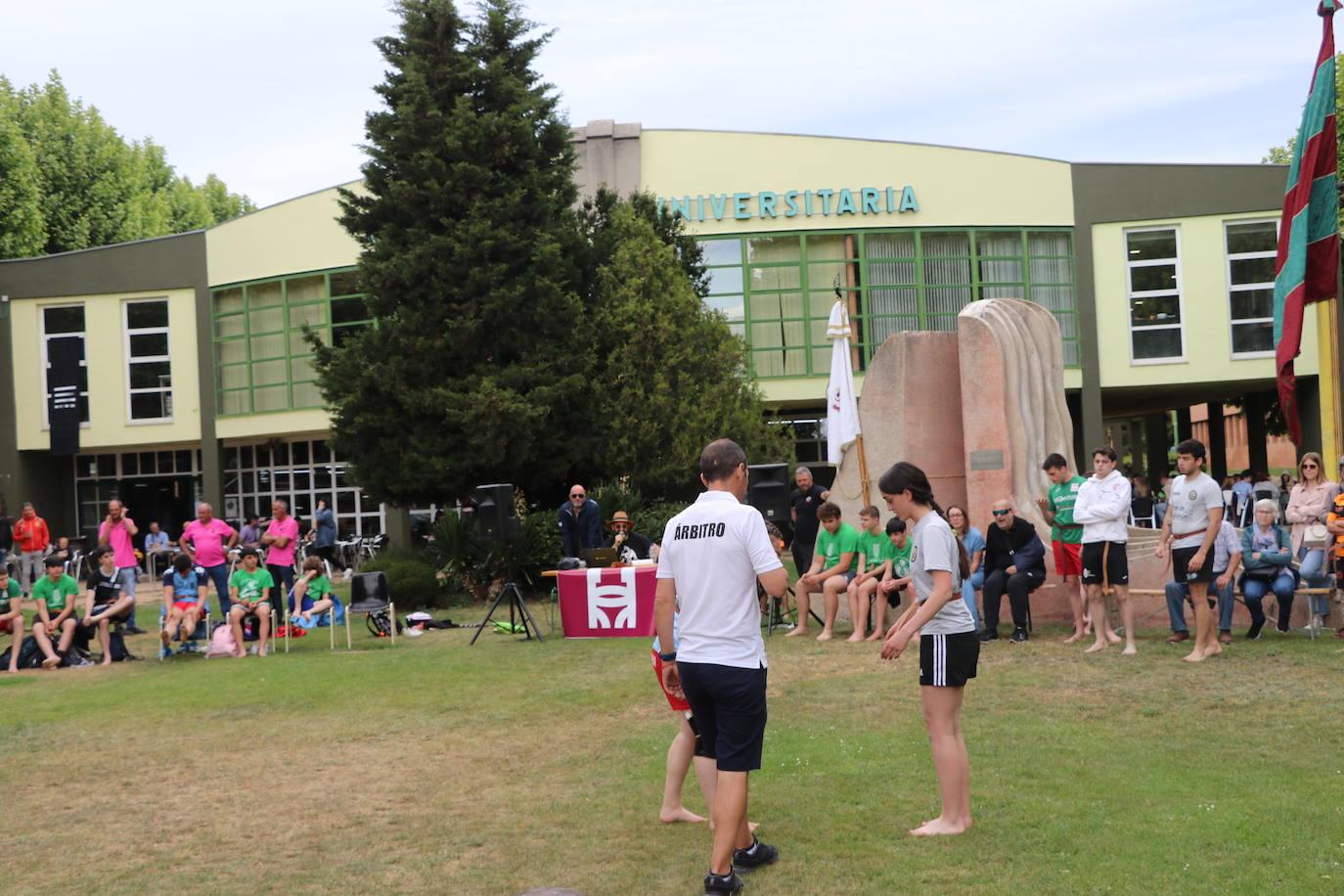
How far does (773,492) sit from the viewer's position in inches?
565

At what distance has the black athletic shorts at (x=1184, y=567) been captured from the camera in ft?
35.3

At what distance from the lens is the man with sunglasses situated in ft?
56.3

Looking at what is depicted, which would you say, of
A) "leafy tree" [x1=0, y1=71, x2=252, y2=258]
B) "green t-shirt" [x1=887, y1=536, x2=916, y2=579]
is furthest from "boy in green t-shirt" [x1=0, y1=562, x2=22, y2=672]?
"leafy tree" [x1=0, y1=71, x2=252, y2=258]

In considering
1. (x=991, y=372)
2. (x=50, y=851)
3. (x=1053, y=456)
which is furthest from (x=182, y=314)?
(x=50, y=851)

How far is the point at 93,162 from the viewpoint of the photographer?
38.9 m

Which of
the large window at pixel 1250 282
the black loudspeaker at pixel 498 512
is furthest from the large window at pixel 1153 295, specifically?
the black loudspeaker at pixel 498 512

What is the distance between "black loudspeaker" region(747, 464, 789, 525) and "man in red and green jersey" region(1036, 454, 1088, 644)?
2736 millimetres

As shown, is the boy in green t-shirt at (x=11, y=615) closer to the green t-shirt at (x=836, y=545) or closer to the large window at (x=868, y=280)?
the green t-shirt at (x=836, y=545)

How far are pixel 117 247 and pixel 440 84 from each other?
1479 cm

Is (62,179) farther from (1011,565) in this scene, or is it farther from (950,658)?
(950,658)

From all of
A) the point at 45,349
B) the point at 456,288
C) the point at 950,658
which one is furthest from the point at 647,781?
the point at 45,349

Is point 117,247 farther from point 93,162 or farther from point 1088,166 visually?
point 1088,166

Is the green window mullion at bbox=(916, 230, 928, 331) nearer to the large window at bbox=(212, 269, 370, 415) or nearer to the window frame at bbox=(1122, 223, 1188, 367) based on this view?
A: the window frame at bbox=(1122, 223, 1188, 367)

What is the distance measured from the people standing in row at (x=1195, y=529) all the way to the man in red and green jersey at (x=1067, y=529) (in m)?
1.37
